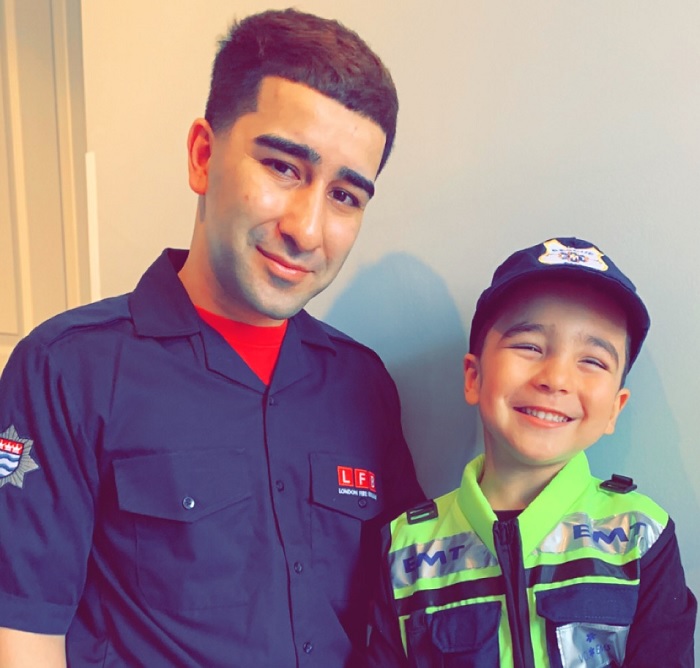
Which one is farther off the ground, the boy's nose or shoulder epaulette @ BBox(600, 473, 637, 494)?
the boy's nose

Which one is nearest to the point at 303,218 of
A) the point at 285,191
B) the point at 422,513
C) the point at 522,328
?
the point at 285,191

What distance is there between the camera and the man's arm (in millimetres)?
789

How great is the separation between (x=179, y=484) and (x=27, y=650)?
0.82 ft

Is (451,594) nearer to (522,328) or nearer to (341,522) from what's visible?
(341,522)

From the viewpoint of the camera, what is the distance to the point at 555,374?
805 mm

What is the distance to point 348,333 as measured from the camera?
4.01 feet

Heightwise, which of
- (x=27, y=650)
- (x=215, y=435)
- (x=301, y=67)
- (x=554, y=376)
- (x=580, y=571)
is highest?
(x=301, y=67)

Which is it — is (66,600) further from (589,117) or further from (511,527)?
(589,117)

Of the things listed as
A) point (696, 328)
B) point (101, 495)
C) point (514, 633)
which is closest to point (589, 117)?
point (696, 328)

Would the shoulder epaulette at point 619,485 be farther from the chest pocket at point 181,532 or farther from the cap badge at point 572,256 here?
the chest pocket at point 181,532

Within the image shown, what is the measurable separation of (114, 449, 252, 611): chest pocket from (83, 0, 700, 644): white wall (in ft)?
1.30

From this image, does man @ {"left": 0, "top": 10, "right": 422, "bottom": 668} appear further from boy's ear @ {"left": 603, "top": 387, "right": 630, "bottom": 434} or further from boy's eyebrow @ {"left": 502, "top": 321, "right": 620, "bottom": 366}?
boy's ear @ {"left": 603, "top": 387, "right": 630, "bottom": 434}

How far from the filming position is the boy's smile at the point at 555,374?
0.81 metres

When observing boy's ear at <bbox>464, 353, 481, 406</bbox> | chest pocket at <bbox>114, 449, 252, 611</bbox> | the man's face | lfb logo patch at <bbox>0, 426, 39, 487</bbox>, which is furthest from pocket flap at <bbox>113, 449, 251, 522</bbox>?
boy's ear at <bbox>464, 353, 481, 406</bbox>
